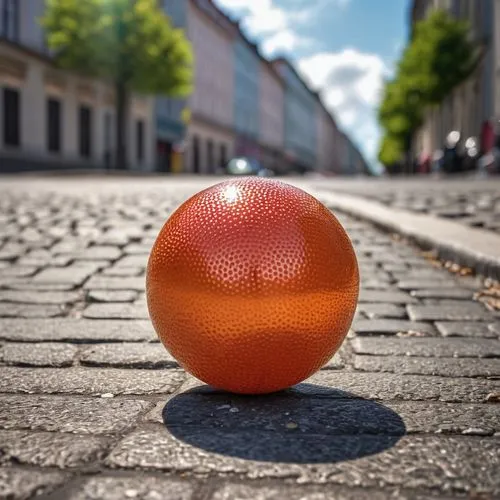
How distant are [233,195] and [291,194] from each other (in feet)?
0.62

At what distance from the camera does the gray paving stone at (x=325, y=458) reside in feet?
5.45

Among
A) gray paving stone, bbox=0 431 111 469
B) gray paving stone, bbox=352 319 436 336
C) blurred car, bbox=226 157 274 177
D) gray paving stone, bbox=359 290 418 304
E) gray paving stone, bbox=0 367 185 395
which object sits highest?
blurred car, bbox=226 157 274 177

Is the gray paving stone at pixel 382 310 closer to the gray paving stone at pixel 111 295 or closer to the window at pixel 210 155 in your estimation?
Answer: the gray paving stone at pixel 111 295

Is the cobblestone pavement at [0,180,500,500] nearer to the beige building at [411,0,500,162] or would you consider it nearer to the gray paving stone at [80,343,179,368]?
the gray paving stone at [80,343,179,368]

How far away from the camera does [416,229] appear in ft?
20.6

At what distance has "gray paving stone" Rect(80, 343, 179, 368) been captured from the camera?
106 inches

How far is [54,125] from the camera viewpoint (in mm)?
30891

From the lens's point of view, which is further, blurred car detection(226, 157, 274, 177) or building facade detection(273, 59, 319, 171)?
building facade detection(273, 59, 319, 171)

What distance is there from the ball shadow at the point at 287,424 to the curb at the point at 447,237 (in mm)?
2466

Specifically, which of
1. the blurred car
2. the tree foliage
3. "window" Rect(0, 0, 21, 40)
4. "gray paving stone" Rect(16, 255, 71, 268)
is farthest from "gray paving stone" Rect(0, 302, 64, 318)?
the tree foliage

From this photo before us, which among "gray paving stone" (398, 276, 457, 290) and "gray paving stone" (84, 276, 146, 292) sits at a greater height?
"gray paving stone" (398, 276, 457, 290)

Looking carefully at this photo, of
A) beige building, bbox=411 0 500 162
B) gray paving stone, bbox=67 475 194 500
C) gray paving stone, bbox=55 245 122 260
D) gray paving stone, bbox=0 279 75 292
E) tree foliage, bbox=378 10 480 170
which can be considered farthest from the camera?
tree foliage, bbox=378 10 480 170

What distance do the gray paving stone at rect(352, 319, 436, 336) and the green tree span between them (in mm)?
28089

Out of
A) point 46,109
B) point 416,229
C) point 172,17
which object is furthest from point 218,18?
point 416,229
